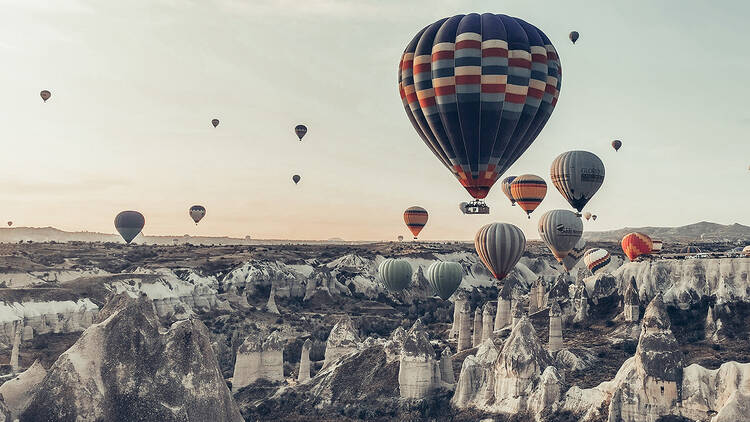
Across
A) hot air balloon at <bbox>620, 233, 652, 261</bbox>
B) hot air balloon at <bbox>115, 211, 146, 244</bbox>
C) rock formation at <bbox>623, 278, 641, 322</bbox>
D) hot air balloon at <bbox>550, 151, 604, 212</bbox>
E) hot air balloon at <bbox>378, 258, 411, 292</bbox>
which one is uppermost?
hot air balloon at <bbox>550, 151, 604, 212</bbox>

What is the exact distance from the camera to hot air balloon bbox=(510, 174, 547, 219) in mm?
107938

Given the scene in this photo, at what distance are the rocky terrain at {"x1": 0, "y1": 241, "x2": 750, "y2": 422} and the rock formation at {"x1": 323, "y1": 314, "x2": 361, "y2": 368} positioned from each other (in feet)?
0.52

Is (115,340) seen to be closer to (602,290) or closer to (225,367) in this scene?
(225,367)

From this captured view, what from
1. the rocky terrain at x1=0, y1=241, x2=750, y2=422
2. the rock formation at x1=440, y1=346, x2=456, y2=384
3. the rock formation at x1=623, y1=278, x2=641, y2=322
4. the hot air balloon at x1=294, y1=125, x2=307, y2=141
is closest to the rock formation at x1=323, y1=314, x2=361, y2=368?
the rocky terrain at x1=0, y1=241, x2=750, y2=422

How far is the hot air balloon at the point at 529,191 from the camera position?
108 metres

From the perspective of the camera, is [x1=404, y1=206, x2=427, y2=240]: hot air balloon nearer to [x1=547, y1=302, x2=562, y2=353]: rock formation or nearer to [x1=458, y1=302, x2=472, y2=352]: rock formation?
[x1=458, y1=302, x2=472, y2=352]: rock formation

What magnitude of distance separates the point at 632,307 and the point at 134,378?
221ft

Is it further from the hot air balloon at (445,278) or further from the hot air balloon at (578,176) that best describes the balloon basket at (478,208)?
the hot air balloon at (445,278)

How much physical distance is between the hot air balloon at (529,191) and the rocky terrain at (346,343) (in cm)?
1210

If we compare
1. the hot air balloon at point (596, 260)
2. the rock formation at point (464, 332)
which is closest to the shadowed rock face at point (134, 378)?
the rock formation at point (464, 332)

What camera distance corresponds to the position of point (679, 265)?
105312 mm

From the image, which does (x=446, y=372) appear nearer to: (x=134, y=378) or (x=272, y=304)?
(x=134, y=378)

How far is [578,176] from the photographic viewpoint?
324 feet

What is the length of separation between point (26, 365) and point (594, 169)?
226 feet
